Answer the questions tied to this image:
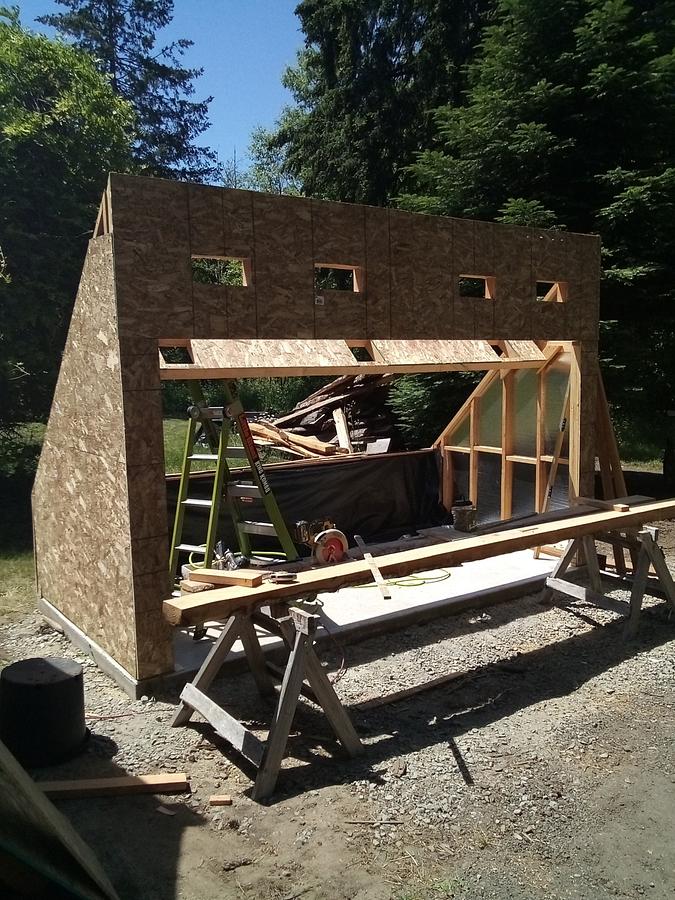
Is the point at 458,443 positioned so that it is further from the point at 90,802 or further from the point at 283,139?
the point at 283,139

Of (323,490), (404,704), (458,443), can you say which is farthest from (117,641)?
(458,443)

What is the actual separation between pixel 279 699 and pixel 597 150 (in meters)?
12.3

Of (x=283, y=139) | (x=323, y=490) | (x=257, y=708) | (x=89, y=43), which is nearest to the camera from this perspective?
(x=257, y=708)

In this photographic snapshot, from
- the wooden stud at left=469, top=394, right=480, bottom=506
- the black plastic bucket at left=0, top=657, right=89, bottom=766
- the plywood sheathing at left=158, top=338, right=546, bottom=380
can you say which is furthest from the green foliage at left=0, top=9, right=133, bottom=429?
the black plastic bucket at left=0, top=657, right=89, bottom=766

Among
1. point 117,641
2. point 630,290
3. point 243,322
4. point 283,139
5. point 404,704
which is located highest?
point 283,139

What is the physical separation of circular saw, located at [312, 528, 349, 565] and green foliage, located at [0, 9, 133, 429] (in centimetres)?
688

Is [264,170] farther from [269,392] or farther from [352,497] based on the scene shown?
[352,497]

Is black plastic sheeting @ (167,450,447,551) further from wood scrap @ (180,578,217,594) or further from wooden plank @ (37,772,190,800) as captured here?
wooden plank @ (37,772,190,800)

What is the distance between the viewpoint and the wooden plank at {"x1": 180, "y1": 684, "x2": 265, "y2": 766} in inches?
175

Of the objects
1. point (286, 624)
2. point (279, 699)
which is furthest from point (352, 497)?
point (279, 699)

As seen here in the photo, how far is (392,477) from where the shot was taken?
36.1ft

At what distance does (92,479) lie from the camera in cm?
614

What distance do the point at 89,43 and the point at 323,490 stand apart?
28.4 m

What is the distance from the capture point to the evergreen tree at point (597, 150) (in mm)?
12148
